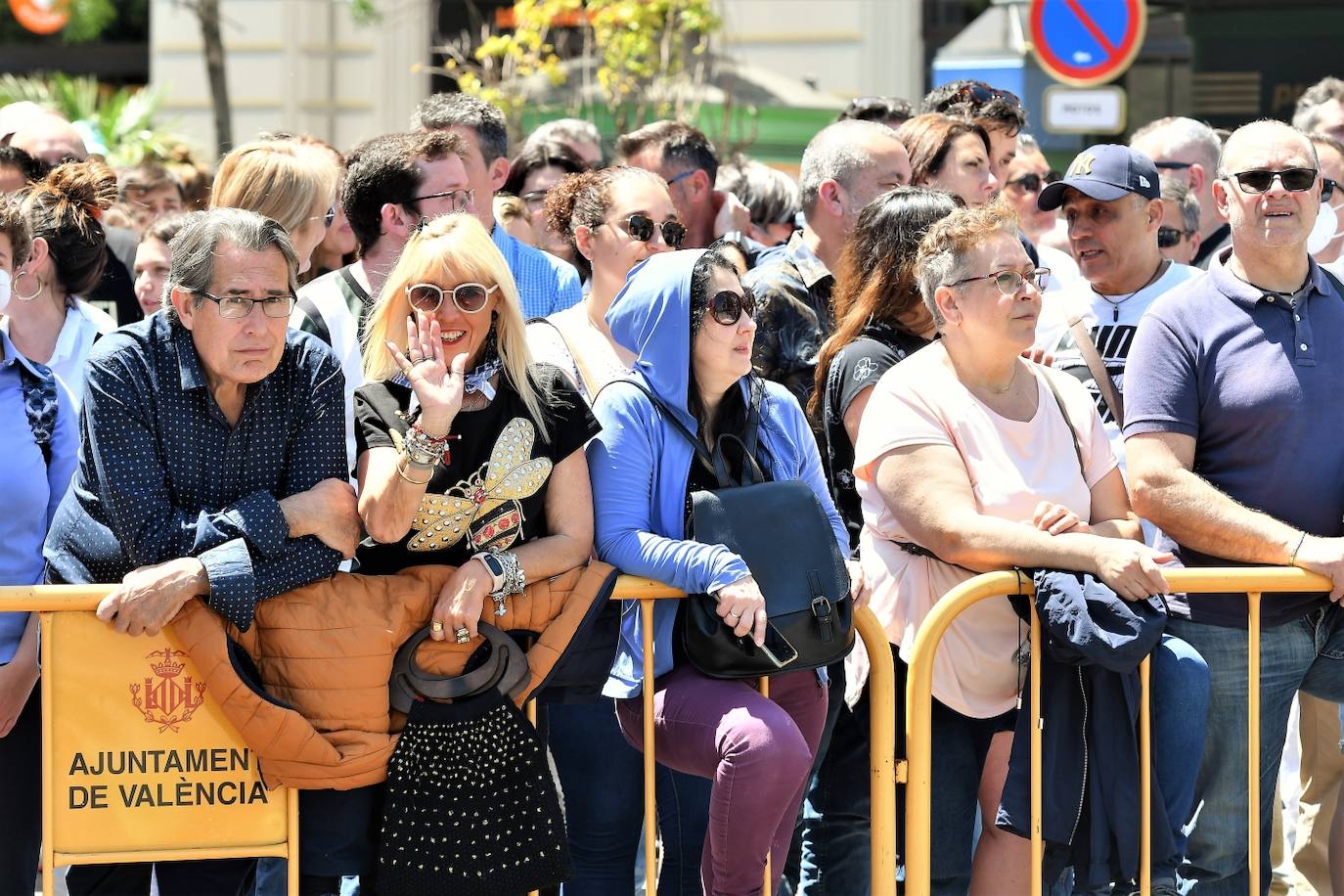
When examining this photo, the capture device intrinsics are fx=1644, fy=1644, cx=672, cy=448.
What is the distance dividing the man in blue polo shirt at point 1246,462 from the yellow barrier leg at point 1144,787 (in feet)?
1.04

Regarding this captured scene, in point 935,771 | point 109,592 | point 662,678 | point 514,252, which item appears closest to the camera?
point 109,592

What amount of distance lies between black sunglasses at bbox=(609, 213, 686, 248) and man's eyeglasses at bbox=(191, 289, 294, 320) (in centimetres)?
145

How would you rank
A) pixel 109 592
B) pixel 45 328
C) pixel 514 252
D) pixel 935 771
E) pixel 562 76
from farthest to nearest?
1. pixel 562 76
2. pixel 514 252
3. pixel 45 328
4. pixel 935 771
5. pixel 109 592

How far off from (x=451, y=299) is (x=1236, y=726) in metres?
2.29

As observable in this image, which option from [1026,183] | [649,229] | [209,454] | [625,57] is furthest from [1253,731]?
[625,57]

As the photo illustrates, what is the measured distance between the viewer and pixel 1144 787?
13.1 ft

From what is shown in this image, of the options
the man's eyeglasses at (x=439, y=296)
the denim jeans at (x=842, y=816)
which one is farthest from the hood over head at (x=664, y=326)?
the denim jeans at (x=842, y=816)

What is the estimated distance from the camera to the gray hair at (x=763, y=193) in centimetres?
757

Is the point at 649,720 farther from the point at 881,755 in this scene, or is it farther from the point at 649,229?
the point at 649,229

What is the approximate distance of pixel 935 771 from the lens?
4.27 meters

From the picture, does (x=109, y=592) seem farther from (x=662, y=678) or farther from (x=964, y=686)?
(x=964, y=686)

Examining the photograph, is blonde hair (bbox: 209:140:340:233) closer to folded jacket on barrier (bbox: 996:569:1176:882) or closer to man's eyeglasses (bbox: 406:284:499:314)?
man's eyeglasses (bbox: 406:284:499:314)

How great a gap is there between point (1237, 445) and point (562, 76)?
9.03m

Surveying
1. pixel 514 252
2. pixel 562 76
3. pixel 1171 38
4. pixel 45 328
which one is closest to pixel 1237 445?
pixel 514 252
